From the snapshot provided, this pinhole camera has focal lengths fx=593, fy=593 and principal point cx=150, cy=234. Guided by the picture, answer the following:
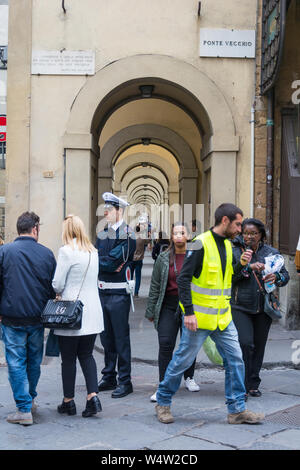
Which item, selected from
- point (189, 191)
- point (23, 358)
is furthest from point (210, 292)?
point (189, 191)

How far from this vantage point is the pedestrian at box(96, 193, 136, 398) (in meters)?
6.05

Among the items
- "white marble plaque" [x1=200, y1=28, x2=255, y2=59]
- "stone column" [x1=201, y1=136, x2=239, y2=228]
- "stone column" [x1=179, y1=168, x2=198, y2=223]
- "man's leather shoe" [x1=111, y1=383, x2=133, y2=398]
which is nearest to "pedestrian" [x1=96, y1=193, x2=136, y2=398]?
"man's leather shoe" [x1=111, y1=383, x2=133, y2=398]

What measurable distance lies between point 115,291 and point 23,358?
4.23 ft

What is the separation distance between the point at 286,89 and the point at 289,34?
963mm

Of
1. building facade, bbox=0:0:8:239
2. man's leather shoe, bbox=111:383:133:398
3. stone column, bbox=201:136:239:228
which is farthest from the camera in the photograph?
building facade, bbox=0:0:8:239

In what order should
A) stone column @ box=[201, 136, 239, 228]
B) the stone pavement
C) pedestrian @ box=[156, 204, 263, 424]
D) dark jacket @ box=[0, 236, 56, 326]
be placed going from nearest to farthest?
the stone pavement, pedestrian @ box=[156, 204, 263, 424], dark jacket @ box=[0, 236, 56, 326], stone column @ box=[201, 136, 239, 228]

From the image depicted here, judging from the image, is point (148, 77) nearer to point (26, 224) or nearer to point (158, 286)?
point (158, 286)

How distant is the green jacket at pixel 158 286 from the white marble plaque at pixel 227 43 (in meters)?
5.37

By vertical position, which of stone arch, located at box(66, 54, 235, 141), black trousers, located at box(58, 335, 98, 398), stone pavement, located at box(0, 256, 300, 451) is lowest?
stone pavement, located at box(0, 256, 300, 451)

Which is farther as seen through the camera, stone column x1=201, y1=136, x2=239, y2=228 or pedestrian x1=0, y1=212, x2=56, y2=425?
stone column x1=201, y1=136, x2=239, y2=228

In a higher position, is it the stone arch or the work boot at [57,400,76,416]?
the stone arch

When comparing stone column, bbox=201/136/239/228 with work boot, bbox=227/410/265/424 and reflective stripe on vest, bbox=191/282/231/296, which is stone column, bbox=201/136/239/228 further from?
work boot, bbox=227/410/265/424

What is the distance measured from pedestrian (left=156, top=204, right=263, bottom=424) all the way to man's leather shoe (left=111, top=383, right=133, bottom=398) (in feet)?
3.05

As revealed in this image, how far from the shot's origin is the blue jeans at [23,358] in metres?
5.06
